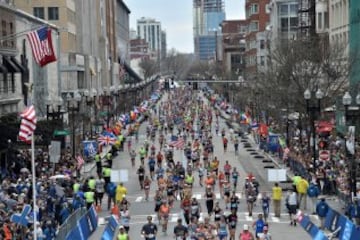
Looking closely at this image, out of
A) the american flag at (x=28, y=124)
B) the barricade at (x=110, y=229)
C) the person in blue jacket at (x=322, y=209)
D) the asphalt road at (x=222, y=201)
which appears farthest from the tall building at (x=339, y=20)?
the american flag at (x=28, y=124)

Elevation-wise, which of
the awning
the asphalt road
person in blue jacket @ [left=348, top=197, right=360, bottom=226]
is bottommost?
the asphalt road

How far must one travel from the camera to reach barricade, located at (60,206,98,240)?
87.1ft

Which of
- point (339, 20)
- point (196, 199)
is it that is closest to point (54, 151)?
point (196, 199)

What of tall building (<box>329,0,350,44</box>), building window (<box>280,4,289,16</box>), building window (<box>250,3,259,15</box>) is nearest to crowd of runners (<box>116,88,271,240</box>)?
tall building (<box>329,0,350,44</box>)

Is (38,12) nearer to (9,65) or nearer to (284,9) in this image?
(9,65)

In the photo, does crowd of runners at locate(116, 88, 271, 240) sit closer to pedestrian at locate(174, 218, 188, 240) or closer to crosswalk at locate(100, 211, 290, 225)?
pedestrian at locate(174, 218, 188, 240)

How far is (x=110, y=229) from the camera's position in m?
27.7

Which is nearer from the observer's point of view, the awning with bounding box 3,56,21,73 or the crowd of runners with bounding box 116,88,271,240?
the crowd of runners with bounding box 116,88,271,240

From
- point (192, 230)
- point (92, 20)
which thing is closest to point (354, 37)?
point (192, 230)

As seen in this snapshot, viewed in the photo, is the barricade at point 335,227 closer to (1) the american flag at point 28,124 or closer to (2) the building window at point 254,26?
(1) the american flag at point 28,124

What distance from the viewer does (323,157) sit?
140 feet

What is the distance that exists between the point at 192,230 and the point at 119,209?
658 cm

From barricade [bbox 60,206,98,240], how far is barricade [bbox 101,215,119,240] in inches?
33.5

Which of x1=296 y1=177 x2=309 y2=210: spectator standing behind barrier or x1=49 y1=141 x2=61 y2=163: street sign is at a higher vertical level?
x1=49 y1=141 x2=61 y2=163: street sign
